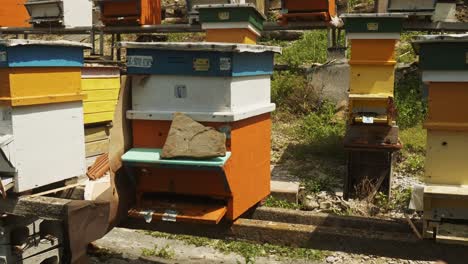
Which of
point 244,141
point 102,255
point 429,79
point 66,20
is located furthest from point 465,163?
point 66,20

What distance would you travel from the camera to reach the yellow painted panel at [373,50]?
20.1 feet

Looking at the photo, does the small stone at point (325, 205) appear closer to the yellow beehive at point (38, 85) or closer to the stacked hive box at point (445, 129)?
the stacked hive box at point (445, 129)

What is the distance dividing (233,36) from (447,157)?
4.31m

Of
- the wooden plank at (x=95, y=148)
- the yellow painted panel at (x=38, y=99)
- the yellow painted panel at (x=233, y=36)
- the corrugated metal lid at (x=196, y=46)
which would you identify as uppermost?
the yellow painted panel at (x=233, y=36)

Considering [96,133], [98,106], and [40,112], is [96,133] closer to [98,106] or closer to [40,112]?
[98,106]

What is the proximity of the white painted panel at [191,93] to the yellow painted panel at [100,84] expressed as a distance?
145 inches

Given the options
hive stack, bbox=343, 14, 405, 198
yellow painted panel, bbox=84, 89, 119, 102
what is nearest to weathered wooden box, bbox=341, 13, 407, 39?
hive stack, bbox=343, 14, 405, 198

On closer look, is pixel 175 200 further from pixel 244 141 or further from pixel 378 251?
pixel 378 251

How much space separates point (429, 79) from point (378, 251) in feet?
3.44

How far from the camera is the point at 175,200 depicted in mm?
3510

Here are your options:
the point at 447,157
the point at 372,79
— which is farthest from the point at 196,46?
the point at 372,79

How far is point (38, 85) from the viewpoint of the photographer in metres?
3.73

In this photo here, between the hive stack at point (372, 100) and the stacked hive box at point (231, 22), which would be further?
the stacked hive box at point (231, 22)

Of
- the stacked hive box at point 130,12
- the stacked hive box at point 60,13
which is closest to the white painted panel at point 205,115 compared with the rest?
the stacked hive box at point 130,12
